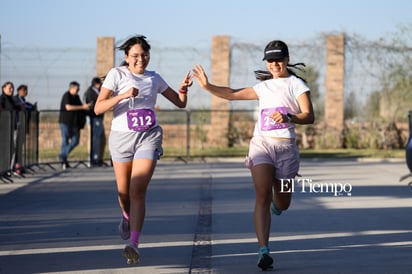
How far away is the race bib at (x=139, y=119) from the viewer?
28.9 ft

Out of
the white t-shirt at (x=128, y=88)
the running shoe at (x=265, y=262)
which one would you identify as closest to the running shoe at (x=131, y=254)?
the running shoe at (x=265, y=262)

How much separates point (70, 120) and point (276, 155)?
13.8 metres

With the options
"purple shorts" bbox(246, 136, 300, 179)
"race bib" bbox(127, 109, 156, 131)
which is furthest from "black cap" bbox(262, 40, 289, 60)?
"race bib" bbox(127, 109, 156, 131)

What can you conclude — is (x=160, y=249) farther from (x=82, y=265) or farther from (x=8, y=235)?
(x=8, y=235)

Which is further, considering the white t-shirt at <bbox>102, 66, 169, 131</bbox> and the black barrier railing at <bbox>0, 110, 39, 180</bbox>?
the black barrier railing at <bbox>0, 110, 39, 180</bbox>

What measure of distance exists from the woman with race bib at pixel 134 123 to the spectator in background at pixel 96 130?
42.3 feet

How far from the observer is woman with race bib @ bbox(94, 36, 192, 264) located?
28.6 ft

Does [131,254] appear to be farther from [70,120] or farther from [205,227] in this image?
[70,120]

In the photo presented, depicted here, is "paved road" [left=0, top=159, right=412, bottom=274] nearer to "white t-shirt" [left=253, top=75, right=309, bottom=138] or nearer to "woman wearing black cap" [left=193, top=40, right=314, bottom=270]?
"woman wearing black cap" [left=193, top=40, right=314, bottom=270]

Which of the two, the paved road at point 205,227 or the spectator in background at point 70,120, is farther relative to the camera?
the spectator in background at point 70,120

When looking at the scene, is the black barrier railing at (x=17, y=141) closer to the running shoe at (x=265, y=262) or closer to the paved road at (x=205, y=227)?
the paved road at (x=205, y=227)

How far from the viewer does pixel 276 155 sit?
28.4ft

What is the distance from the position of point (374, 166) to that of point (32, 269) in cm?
1546

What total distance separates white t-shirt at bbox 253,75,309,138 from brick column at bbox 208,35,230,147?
833 inches
